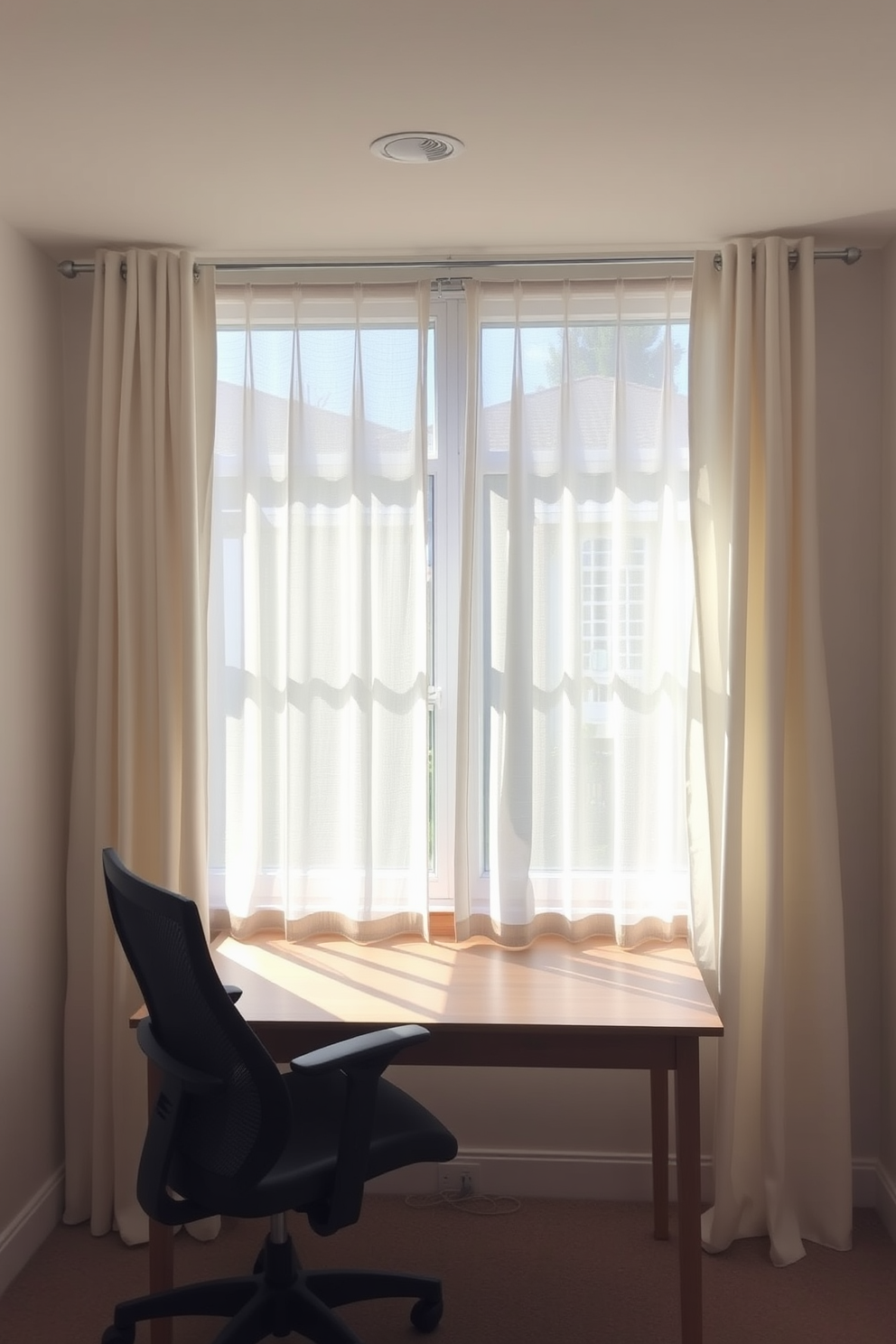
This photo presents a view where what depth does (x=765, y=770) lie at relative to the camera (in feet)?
9.63

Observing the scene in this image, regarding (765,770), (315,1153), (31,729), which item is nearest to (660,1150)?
(765,770)

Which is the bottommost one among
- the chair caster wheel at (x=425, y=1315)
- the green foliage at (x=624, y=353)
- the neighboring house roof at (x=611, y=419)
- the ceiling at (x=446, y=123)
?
the chair caster wheel at (x=425, y=1315)

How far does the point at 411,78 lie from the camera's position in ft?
6.93

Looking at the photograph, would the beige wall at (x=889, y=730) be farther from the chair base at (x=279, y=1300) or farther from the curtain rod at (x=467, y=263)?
the chair base at (x=279, y=1300)

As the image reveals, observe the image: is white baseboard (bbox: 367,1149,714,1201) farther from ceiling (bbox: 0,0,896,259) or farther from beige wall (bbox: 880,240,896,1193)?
ceiling (bbox: 0,0,896,259)

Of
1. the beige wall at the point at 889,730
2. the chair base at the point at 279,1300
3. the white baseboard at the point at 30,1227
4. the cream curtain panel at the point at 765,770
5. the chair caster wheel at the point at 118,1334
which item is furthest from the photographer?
the beige wall at the point at 889,730

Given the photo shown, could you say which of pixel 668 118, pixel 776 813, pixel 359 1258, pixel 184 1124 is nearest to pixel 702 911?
pixel 776 813

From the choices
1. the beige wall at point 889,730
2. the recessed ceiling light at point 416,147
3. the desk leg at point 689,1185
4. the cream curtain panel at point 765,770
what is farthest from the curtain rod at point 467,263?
the desk leg at point 689,1185

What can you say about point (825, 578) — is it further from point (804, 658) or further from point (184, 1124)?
point (184, 1124)

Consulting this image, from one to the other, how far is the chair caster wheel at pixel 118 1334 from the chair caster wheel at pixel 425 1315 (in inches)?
24.3

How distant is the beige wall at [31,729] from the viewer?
2.85 m

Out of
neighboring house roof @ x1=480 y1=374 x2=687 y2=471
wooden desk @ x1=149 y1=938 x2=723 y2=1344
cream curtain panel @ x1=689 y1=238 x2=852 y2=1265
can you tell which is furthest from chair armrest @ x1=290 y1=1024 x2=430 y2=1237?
neighboring house roof @ x1=480 y1=374 x2=687 y2=471

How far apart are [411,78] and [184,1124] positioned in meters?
2.01

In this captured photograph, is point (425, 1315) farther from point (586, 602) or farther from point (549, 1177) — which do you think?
point (586, 602)
